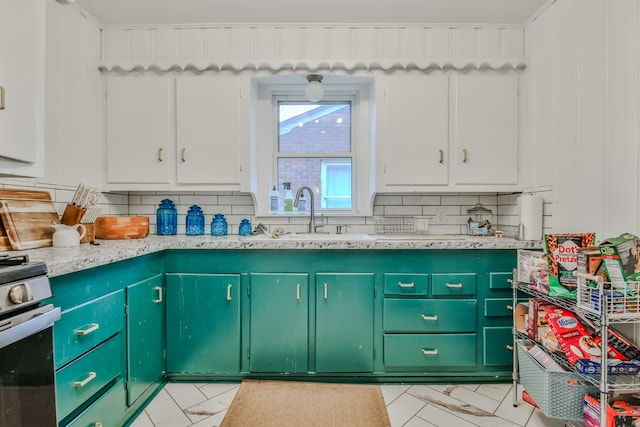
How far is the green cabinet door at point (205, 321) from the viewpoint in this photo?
2.12 metres

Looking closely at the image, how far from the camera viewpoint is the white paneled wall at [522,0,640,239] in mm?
1638

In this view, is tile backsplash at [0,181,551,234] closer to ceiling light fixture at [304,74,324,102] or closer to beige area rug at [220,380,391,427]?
ceiling light fixture at [304,74,324,102]

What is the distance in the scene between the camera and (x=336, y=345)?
213 centimetres

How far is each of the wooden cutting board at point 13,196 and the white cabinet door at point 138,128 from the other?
54 centimetres

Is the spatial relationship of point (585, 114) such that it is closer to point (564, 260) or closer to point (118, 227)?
point (564, 260)

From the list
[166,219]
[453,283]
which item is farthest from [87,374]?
[453,283]

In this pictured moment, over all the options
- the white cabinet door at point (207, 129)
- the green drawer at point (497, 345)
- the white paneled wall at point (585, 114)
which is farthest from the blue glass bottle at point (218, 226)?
the white paneled wall at point (585, 114)

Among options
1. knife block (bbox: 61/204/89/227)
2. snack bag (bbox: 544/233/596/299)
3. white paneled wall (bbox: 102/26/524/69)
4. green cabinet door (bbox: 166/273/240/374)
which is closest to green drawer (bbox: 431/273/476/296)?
snack bag (bbox: 544/233/596/299)

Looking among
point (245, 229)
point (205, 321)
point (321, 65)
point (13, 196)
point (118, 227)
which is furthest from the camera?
point (245, 229)

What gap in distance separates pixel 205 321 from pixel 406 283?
1270 millimetres

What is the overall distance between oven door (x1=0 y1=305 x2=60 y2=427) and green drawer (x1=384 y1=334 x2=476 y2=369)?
167 centimetres

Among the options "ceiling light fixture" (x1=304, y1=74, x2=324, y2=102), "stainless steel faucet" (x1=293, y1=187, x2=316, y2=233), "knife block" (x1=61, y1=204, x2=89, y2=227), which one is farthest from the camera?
"stainless steel faucet" (x1=293, y1=187, x2=316, y2=233)

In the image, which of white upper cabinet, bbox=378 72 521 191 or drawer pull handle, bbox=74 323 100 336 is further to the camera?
white upper cabinet, bbox=378 72 521 191

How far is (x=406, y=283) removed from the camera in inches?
83.8
